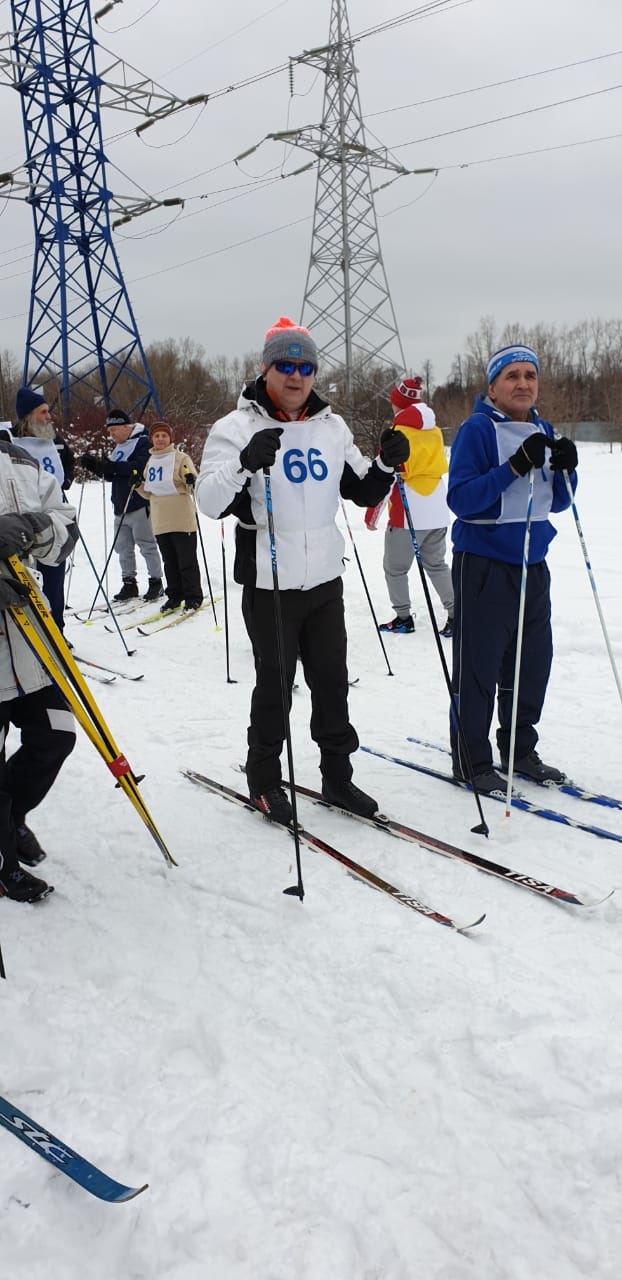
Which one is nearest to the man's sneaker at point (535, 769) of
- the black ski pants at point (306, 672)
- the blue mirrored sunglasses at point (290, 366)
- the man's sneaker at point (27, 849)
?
the black ski pants at point (306, 672)

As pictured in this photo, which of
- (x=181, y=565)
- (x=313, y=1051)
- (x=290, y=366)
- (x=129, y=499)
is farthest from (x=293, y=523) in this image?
(x=129, y=499)

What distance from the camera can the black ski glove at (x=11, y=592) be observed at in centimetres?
255

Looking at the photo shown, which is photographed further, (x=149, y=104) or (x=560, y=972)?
(x=149, y=104)

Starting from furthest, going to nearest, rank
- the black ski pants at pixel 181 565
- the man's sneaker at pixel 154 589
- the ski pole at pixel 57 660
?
1. the man's sneaker at pixel 154 589
2. the black ski pants at pixel 181 565
3. the ski pole at pixel 57 660

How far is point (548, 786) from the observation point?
3.67 m

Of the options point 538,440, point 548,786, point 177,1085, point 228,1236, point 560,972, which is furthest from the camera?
point 548,786

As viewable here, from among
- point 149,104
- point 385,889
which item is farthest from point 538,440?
point 149,104

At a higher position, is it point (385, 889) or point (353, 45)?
point (353, 45)

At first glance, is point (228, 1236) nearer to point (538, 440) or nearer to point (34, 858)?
point (34, 858)

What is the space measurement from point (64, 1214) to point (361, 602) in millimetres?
6287

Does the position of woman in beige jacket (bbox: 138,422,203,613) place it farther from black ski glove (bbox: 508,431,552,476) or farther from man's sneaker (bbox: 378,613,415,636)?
black ski glove (bbox: 508,431,552,476)

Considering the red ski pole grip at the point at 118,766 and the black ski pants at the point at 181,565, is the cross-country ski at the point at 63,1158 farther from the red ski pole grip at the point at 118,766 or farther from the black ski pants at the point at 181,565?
the black ski pants at the point at 181,565

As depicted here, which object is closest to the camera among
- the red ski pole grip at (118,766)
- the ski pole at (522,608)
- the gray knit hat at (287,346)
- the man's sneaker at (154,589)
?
the red ski pole grip at (118,766)

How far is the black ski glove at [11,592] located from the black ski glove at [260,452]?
931 millimetres
